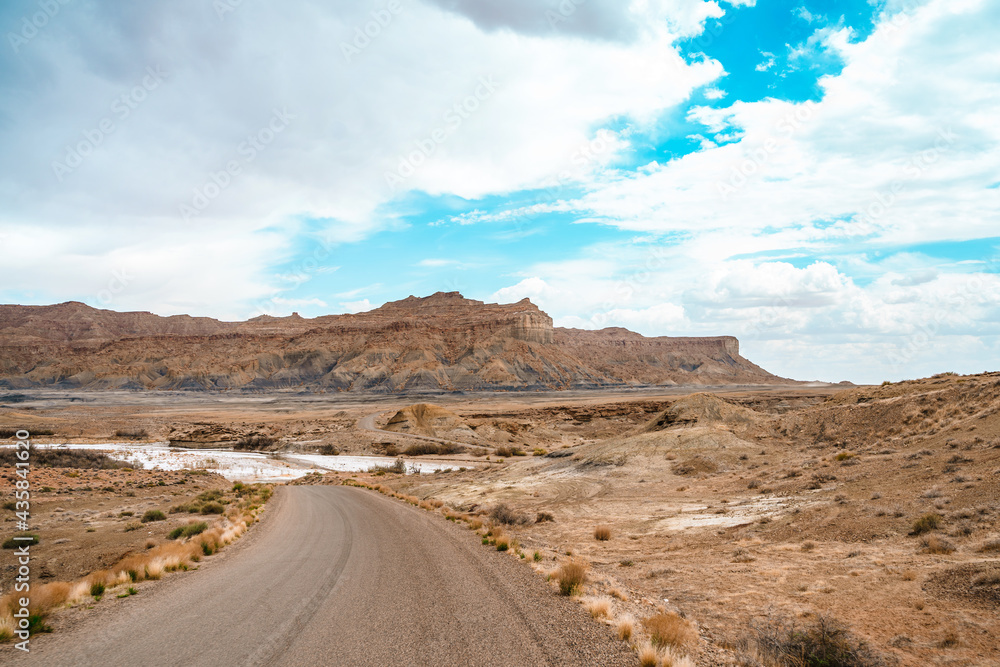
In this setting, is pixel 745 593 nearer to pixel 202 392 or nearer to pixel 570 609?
pixel 570 609

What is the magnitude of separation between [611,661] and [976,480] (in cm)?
1282

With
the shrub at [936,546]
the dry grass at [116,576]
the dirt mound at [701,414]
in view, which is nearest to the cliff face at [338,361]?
the dirt mound at [701,414]

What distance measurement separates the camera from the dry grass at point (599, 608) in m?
8.26

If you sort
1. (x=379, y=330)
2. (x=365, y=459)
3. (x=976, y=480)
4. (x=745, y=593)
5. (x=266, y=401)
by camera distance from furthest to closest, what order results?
1. (x=379, y=330)
2. (x=266, y=401)
3. (x=365, y=459)
4. (x=976, y=480)
5. (x=745, y=593)

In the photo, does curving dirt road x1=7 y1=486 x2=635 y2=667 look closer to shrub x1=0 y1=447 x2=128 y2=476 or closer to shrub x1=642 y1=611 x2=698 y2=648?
shrub x1=642 y1=611 x2=698 y2=648

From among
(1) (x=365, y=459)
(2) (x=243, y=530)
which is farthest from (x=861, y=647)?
(1) (x=365, y=459)

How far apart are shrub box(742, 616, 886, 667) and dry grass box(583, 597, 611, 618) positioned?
2.00 meters

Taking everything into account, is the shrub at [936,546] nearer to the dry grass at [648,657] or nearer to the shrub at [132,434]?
the dry grass at [648,657]

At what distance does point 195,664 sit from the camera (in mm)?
6297

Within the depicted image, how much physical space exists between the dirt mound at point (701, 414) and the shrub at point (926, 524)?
27.6m

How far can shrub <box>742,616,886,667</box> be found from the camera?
680cm

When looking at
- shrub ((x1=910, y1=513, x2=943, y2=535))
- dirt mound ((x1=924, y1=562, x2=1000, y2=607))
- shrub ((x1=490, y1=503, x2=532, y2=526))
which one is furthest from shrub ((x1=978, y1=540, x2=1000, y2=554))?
shrub ((x1=490, y1=503, x2=532, y2=526))

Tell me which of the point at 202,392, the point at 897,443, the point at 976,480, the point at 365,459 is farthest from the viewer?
the point at 202,392

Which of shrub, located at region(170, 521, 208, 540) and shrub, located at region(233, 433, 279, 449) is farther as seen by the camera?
shrub, located at region(233, 433, 279, 449)
